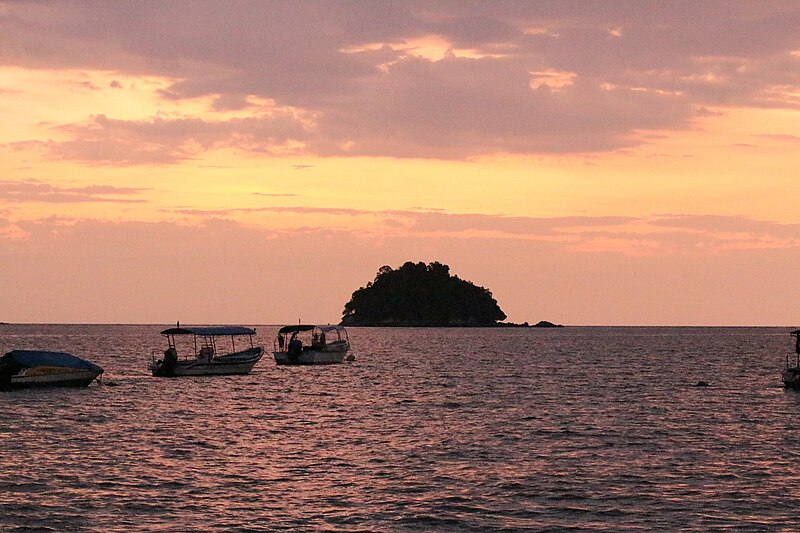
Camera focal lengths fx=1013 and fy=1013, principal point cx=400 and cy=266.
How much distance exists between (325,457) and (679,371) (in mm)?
81476

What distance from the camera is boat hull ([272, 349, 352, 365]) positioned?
110688 millimetres

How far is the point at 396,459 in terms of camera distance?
41.7m

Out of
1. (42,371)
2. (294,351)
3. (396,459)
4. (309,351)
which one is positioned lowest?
(396,459)

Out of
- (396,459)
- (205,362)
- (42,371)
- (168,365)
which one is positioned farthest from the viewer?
(205,362)

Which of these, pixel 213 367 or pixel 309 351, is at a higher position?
pixel 309 351

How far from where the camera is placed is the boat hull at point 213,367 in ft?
296

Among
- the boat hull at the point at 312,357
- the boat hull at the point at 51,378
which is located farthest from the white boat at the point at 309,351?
the boat hull at the point at 51,378

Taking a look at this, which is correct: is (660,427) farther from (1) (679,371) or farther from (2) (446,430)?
(1) (679,371)

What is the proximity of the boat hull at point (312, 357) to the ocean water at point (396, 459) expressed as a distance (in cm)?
2950

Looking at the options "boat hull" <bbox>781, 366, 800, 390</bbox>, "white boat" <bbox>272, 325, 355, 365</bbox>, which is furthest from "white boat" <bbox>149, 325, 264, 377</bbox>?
"boat hull" <bbox>781, 366, 800, 390</bbox>

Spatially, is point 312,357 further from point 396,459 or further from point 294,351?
point 396,459

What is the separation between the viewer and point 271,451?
144 feet

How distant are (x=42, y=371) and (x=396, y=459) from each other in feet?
141

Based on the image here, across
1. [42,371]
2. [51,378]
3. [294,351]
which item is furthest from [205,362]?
[294,351]
